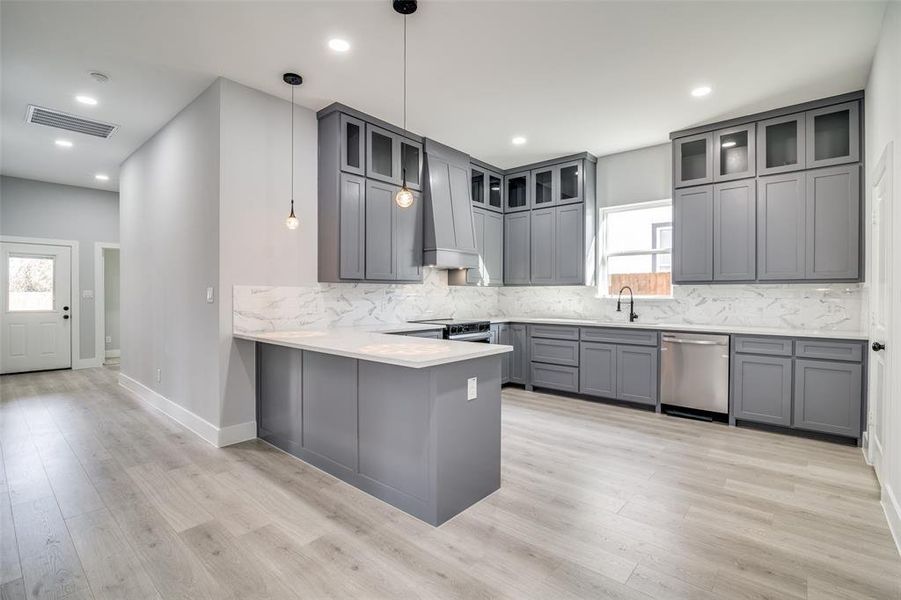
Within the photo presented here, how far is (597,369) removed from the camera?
4.99 m

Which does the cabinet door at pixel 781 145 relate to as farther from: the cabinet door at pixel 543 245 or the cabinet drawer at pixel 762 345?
the cabinet door at pixel 543 245

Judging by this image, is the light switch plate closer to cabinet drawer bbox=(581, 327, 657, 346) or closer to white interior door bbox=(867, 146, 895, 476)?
white interior door bbox=(867, 146, 895, 476)

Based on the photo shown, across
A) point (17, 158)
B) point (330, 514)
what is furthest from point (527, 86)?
point (17, 158)

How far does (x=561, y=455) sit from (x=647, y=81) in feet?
10.3

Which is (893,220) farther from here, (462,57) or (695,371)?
(462,57)

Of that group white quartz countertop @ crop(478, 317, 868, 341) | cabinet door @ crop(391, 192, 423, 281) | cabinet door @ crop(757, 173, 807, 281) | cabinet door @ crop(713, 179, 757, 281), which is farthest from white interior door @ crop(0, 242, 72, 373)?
cabinet door @ crop(757, 173, 807, 281)

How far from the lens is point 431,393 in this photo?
231cm

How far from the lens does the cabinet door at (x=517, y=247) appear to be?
6.07 metres

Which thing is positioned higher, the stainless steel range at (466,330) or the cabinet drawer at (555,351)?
the stainless steel range at (466,330)

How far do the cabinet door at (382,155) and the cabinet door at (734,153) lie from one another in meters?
3.33

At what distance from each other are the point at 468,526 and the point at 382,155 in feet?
11.8

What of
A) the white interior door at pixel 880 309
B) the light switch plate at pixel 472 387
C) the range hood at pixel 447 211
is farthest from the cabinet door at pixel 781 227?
the light switch plate at pixel 472 387

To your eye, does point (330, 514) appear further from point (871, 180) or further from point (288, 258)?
point (871, 180)

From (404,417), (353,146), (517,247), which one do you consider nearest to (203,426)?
(404,417)
